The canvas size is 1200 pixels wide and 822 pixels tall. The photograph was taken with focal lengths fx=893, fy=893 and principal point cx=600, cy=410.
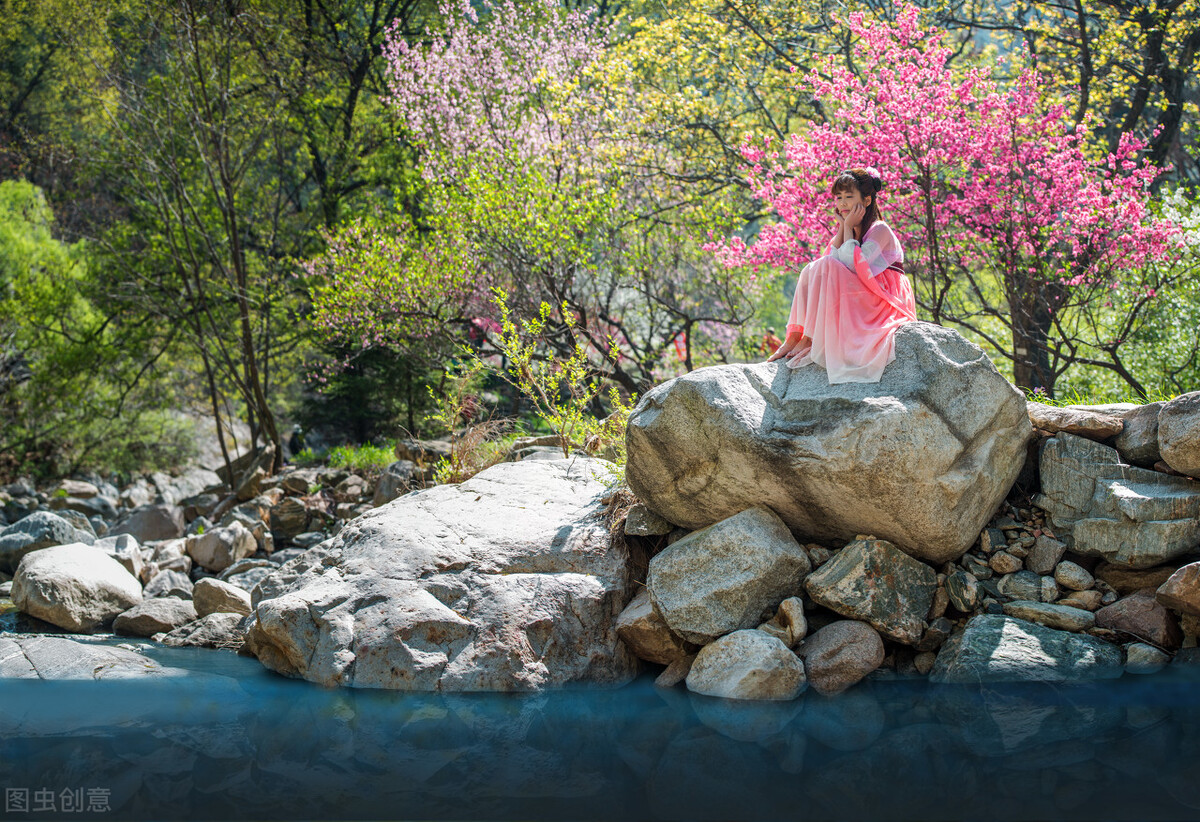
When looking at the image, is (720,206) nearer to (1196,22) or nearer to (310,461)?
(1196,22)

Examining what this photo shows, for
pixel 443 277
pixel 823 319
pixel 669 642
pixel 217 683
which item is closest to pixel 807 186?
pixel 823 319

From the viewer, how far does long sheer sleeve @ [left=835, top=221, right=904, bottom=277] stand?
5.80 metres

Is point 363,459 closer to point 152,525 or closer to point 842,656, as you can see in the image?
point 152,525

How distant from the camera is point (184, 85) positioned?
488 inches

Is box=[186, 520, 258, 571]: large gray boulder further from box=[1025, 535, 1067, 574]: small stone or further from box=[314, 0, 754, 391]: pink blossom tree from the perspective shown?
box=[1025, 535, 1067, 574]: small stone

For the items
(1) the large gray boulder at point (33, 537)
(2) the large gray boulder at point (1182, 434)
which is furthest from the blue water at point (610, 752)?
(1) the large gray boulder at point (33, 537)

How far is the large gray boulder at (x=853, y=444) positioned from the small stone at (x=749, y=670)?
36.0 inches

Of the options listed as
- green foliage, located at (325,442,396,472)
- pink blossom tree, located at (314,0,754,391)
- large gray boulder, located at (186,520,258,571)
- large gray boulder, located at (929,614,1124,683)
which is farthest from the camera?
green foliage, located at (325,442,396,472)

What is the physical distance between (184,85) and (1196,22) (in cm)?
1242

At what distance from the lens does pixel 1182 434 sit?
5.20 metres

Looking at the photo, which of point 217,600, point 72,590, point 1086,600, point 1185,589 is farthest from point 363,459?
A: point 1185,589

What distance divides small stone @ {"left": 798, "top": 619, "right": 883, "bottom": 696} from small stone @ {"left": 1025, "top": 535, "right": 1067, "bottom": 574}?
1.20 metres

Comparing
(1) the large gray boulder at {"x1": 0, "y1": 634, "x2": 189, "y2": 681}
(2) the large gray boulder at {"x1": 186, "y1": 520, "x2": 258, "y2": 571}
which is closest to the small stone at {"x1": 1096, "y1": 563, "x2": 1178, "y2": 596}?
(1) the large gray boulder at {"x1": 0, "y1": 634, "x2": 189, "y2": 681}

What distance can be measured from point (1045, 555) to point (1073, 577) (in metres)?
0.21
